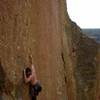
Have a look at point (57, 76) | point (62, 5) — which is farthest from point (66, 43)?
point (57, 76)

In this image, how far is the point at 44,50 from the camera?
11414 millimetres

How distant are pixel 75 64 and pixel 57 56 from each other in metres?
4.06

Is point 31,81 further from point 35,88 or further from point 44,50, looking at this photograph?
point 44,50

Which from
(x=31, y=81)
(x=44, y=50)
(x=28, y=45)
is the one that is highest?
(x=28, y=45)

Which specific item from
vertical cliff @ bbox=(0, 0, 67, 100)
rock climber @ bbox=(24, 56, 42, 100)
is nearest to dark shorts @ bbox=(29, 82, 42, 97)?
rock climber @ bbox=(24, 56, 42, 100)

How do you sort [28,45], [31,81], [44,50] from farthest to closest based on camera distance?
[44,50] < [28,45] < [31,81]

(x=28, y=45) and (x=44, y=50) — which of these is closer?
(x=28, y=45)

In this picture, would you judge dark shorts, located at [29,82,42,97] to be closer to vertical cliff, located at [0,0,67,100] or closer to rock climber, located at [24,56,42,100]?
rock climber, located at [24,56,42,100]

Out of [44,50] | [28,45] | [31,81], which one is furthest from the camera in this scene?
[44,50]

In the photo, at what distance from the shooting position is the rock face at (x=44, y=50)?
9.29 meters

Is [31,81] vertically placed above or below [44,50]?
below

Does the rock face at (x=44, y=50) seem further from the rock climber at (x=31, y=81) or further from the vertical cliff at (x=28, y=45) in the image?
the rock climber at (x=31, y=81)

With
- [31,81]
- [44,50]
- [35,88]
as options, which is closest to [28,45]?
[31,81]

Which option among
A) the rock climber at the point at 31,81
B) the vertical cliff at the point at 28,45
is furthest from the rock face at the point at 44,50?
the rock climber at the point at 31,81
